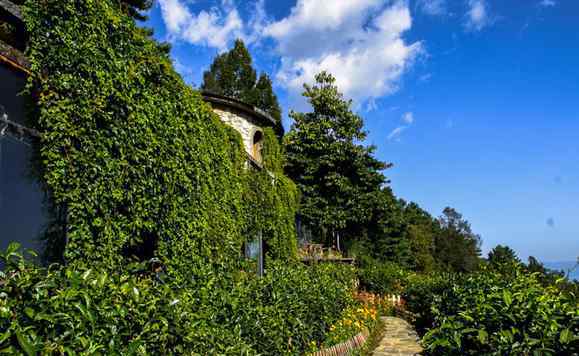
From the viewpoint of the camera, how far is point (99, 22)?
537 centimetres

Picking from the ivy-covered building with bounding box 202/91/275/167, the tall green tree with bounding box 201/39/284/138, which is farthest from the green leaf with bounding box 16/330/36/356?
the tall green tree with bounding box 201/39/284/138

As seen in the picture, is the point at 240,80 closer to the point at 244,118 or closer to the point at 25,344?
the point at 244,118

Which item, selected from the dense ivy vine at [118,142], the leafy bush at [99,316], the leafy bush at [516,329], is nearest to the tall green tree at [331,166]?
the dense ivy vine at [118,142]

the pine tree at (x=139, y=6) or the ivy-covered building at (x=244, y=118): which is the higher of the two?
the pine tree at (x=139, y=6)

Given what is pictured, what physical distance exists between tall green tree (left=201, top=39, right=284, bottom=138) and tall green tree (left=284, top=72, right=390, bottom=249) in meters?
13.0

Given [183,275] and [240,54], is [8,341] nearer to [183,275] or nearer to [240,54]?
[183,275]

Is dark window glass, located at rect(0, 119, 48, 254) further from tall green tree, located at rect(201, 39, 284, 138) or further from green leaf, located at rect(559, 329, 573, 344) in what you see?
tall green tree, located at rect(201, 39, 284, 138)

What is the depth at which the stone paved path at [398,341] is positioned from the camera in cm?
923

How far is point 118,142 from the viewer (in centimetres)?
535

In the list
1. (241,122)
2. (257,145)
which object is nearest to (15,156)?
(241,122)

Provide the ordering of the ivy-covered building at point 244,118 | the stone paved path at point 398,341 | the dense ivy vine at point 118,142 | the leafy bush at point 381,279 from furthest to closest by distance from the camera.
Result: 1. the leafy bush at point 381,279
2. the ivy-covered building at point 244,118
3. the stone paved path at point 398,341
4. the dense ivy vine at point 118,142

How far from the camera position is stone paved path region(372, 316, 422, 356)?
9.23 metres

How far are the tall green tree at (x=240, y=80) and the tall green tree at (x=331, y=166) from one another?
13.0m

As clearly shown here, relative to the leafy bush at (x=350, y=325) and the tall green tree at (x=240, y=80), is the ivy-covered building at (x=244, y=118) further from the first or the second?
the tall green tree at (x=240, y=80)
